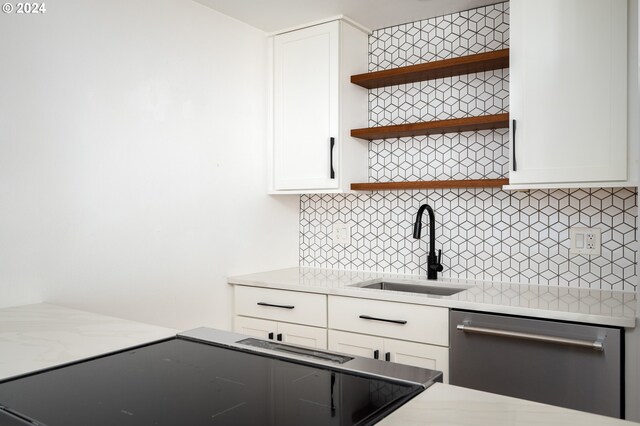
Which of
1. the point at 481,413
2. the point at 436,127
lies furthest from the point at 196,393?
the point at 436,127

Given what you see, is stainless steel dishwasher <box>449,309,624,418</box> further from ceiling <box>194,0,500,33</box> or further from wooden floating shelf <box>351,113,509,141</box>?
ceiling <box>194,0,500,33</box>

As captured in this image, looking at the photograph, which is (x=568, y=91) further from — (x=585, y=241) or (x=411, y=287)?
(x=411, y=287)

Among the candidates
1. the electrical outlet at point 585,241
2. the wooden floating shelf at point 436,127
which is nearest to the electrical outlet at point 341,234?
the wooden floating shelf at point 436,127

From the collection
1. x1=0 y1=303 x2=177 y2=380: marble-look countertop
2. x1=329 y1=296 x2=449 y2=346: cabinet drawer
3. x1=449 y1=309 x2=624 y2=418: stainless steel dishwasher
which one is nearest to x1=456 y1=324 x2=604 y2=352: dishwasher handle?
x1=449 y1=309 x2=624 y2=418: stainless steel dishwasher

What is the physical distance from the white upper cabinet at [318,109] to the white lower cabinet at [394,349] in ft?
2.64

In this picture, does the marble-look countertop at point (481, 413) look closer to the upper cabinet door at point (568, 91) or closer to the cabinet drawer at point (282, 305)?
the upper cabinet door at point (568, 91)

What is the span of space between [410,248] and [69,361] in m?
1.97

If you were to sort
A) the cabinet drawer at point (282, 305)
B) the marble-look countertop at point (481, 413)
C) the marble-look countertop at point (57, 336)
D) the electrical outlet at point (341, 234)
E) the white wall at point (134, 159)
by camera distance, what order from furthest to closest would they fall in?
the electrical outlet at point (341, 234), the cabinet drawer at point (282, 305), the white wall at point (134, 159), the marble-look countertop at point (57, 336), the marble-look countertop at point (481, 413)

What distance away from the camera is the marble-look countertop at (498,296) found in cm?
185

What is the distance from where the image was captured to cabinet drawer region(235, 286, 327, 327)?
2482 millimetres

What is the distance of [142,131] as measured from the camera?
232 centimetres

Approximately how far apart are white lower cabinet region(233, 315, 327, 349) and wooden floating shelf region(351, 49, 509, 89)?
4.39 feet

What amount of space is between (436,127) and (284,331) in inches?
49.7

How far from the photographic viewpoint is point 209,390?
1037mm
